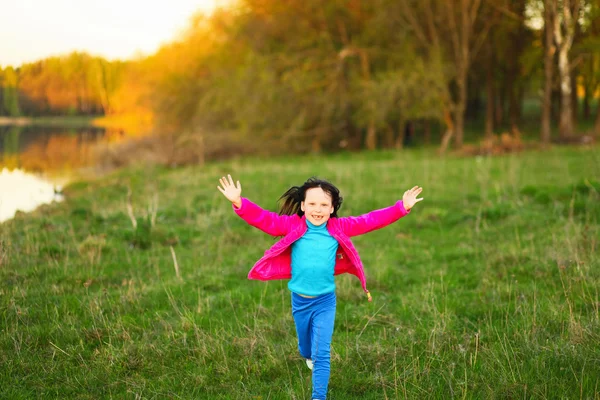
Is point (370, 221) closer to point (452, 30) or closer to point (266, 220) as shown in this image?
point (266, 220)

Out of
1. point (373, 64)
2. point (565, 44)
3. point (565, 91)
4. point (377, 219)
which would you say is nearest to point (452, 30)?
point (373, 64)

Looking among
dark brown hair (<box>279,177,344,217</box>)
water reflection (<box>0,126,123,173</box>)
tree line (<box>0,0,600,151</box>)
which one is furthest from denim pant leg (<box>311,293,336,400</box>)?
tree line (<box>0,0,600,151</box>)

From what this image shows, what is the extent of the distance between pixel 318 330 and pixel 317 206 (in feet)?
2.81

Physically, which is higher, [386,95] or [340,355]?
[386,95]

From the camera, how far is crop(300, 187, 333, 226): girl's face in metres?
3.62

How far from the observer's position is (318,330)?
11.8 ft

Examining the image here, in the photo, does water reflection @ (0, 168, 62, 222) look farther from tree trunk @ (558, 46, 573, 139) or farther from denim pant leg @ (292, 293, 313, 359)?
tree trunk @ (558, 46, 573, 139)

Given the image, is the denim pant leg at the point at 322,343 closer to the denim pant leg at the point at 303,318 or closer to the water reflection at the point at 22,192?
the denim pant leg at the point at 303,318

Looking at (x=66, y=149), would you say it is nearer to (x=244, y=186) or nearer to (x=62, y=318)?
(x=244, y=186)

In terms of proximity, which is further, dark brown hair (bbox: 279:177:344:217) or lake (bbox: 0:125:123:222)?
lake (bbox: 0:125:123:222)

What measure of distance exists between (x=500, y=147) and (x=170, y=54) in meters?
23.8

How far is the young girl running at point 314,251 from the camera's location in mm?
3607

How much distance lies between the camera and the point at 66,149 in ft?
107

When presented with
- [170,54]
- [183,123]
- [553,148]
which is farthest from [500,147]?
[170,54]
